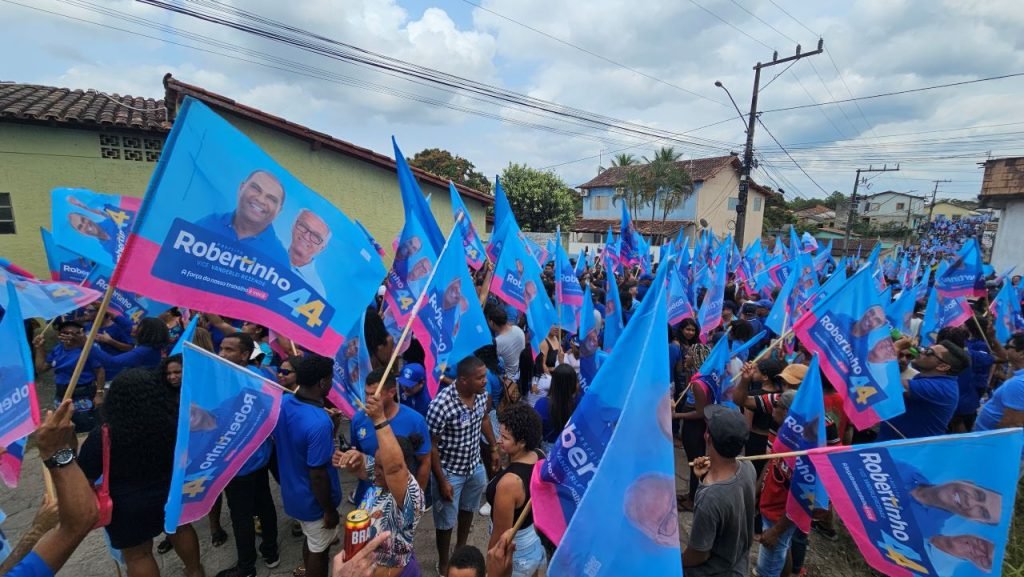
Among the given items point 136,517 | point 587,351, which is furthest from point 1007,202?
point 136,517

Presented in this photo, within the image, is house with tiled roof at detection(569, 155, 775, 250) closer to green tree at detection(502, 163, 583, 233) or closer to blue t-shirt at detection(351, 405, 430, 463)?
green tree at detection(502, 163, 583, 233)

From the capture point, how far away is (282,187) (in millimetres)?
2406

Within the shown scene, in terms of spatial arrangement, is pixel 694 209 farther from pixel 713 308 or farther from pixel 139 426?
pixel 139 426

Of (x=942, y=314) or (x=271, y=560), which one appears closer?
(x=271, y=560)

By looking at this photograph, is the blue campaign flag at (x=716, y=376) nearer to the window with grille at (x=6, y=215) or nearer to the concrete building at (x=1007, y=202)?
the window with grille at (x=6, y=215)

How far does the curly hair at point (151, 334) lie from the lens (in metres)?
4.71

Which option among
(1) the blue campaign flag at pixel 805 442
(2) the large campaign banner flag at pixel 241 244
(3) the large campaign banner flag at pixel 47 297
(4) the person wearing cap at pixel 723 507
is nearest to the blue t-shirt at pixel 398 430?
(2) the large campaign banner flag at pixel 241 244

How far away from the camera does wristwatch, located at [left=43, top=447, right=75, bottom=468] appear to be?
1806 mm

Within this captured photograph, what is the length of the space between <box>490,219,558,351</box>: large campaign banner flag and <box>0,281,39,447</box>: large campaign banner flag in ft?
12.5

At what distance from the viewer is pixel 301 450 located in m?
3.09

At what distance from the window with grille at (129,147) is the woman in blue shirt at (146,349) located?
26.6 ft

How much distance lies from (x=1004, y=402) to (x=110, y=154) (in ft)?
50.2

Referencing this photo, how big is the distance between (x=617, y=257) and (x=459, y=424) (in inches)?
408

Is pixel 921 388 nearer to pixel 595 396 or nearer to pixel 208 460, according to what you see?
pixel 595 396
